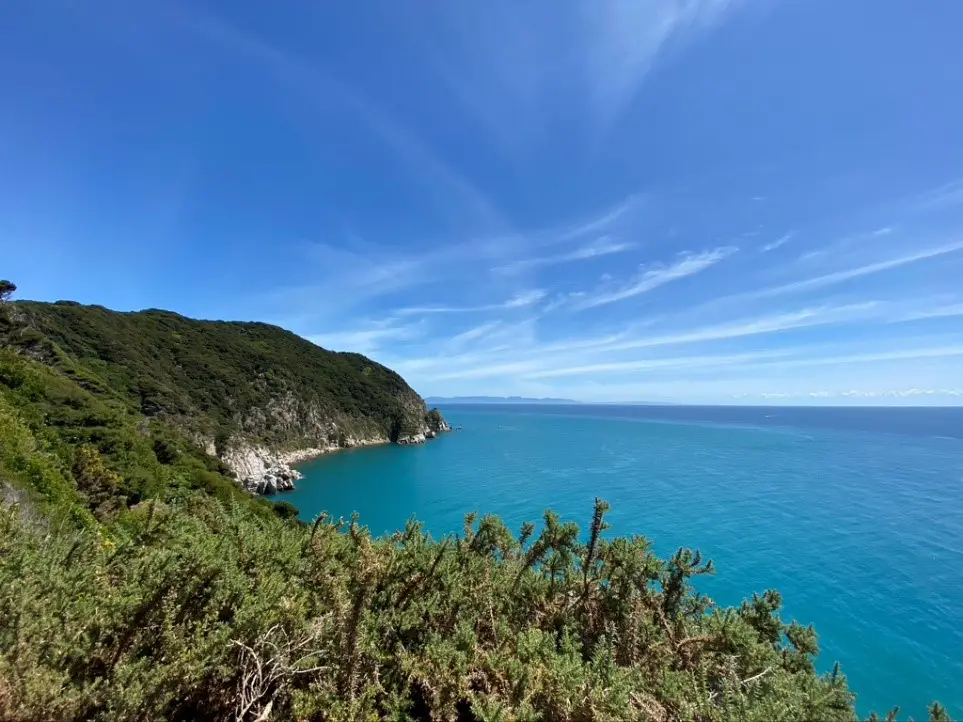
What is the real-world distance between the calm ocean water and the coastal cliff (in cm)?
771

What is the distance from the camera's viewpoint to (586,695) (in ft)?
17.4

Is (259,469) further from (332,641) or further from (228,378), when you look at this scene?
(332,641)

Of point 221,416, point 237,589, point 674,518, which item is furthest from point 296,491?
point 237,589

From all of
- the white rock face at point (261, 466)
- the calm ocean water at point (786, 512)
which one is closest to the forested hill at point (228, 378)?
the white rock face at point (261, 466)

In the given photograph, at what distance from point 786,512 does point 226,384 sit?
82548 mm

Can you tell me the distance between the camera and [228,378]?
74562 millimetres

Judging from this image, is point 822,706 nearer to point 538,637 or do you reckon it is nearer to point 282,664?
point 538,637

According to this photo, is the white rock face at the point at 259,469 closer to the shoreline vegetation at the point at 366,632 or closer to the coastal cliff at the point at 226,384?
the coastal cliff at the point at 226,384

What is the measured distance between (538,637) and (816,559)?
134 feet

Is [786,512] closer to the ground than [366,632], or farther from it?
closer to the ground

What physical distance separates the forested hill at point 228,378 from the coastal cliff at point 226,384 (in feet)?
0.72

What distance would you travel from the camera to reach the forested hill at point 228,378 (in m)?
58.2

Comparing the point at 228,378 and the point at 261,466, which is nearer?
the point at 261,466

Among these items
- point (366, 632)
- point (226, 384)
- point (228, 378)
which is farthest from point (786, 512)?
point (228, 378)
